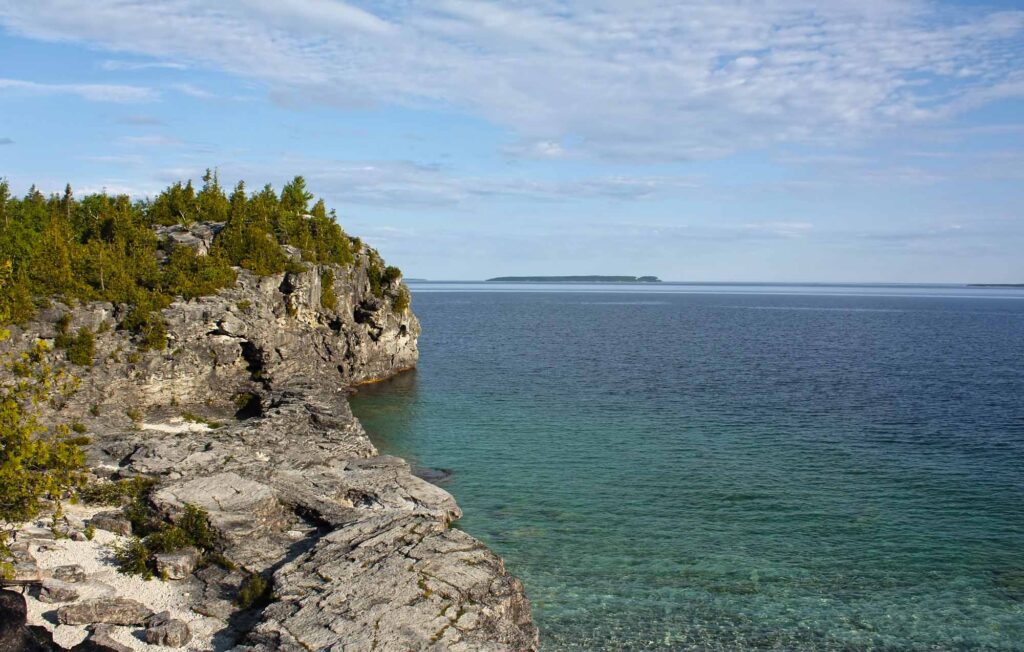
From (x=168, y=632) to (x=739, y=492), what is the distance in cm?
3151

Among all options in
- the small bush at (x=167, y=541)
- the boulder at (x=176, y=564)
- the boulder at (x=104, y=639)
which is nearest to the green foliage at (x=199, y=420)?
the small bush at (x=167, y=541)

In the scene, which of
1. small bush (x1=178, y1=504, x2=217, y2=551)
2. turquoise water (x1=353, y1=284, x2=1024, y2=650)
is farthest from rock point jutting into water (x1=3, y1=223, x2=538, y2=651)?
turquoise water (x1=353, y1=284, x2=1024, y2=650)

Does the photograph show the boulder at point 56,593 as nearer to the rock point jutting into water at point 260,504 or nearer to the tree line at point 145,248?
the rock point jutting into water at point 260,504

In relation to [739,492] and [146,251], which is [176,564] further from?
[146,251]

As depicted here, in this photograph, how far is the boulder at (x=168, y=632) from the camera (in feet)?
81.6

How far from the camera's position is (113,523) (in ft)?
107

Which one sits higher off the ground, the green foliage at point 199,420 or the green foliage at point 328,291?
the green foliage at point 328,291

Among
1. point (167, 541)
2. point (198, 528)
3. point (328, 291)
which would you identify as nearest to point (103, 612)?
point (167, 541)

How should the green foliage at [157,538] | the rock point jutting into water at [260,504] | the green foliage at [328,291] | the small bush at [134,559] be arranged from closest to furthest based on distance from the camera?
the rock point jutting into water at [260,504] → the small bush at [134,559] → the green foliage at [157,538] → the green foliage at [328,291]

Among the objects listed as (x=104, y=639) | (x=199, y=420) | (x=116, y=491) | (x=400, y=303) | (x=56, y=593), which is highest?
(x=400, y=303)

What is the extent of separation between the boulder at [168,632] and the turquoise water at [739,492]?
13.0 meters

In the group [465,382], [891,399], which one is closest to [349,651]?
[465,382]

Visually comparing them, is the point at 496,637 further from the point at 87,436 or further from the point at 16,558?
the point at 87,436

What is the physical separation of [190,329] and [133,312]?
4320 mm
